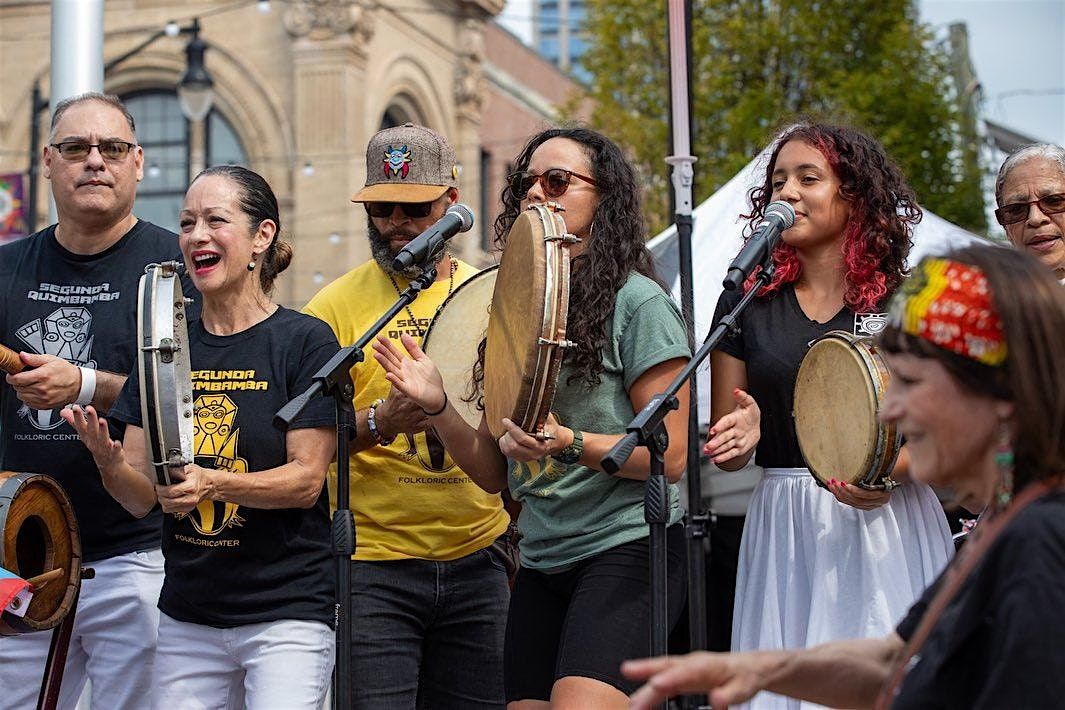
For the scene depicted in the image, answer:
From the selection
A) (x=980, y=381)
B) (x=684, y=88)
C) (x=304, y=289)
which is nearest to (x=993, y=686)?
(x=980, y=381)

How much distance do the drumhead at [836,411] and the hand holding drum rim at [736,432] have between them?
0.12 metres

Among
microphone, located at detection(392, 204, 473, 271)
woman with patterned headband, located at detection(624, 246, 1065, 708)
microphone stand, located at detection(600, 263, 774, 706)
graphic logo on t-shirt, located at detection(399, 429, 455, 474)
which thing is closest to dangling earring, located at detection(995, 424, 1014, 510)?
woman with patterned headband, located at detection(624, 246, 1065, 708)

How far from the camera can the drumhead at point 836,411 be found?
3.63 metres

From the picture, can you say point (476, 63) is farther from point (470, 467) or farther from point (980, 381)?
point (980, 381)

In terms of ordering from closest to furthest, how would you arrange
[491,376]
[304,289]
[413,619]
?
[491,376]
[413,619]
[304,289]

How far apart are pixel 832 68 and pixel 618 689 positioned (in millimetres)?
13542

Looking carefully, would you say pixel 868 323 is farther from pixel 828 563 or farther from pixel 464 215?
pixel 464 215

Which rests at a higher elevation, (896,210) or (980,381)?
(896,210)

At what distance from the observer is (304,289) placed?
22.8 metres

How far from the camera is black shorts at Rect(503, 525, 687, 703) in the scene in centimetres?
357

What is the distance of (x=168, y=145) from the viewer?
76.6 ft

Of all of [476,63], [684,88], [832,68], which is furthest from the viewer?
[476,63]

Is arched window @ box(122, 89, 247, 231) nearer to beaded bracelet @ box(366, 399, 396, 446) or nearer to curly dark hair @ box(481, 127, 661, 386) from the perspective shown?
beaded bracelet @ box(366, 399, 396, 446)

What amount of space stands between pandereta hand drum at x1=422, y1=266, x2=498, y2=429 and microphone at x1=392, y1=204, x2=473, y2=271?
193mm
